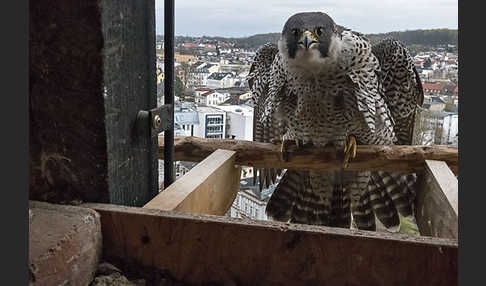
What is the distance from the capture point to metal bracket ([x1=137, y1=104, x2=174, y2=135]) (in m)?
1.13

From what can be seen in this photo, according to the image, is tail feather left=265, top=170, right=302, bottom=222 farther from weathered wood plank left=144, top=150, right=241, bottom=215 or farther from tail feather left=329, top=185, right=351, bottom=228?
weathered wood plank left=144, top=150, right=241, bottom=215

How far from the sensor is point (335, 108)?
7.76 feet

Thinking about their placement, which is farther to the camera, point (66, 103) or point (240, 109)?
point (240, 109)

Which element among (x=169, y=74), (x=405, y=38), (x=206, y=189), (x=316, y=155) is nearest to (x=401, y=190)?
(x=316, y=155)

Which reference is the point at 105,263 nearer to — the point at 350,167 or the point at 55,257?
the point at 55,257

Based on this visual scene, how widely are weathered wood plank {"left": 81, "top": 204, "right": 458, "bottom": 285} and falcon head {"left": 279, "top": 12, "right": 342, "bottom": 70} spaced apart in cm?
130

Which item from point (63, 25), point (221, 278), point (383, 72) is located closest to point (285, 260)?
point (221, 278)

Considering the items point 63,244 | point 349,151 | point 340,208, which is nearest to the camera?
point 63,244

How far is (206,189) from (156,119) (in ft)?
1.40

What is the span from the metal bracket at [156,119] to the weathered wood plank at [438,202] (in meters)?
0.78

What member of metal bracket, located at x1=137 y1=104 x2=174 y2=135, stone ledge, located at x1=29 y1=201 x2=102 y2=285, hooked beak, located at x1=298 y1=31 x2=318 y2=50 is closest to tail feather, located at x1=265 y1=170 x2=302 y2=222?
hooked beak, located at x1=298 y1=31 x2=318 y2=50

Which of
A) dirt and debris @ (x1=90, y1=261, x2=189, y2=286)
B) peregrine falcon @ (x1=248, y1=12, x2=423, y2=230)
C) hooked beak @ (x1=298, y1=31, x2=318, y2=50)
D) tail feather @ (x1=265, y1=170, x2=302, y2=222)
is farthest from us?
tail feather @ (x1=265, y1=170, x2=302, y2=222)

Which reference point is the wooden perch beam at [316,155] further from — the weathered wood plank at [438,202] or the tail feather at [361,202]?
the tail feather at [361,202]

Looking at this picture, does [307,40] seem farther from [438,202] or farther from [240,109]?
[438,202]
